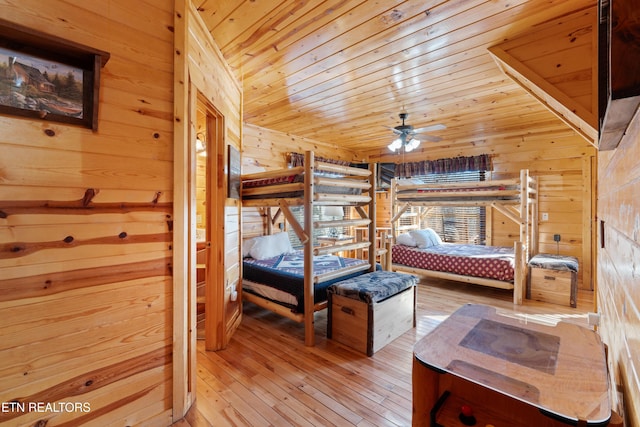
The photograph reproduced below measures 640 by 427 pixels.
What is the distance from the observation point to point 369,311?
7.84 ft

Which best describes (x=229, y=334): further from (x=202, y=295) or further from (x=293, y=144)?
(x=293, y=144)

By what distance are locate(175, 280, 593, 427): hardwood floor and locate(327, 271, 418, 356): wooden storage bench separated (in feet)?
0.32

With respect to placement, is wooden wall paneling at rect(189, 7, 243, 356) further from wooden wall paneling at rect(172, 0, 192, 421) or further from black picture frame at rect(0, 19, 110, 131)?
black picture frame at rect(0, 19, 110, 131)

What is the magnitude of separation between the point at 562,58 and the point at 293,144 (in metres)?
3.88

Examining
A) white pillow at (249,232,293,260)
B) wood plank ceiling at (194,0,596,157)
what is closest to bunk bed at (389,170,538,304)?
wood plank ceiling at (194,0,596,157)

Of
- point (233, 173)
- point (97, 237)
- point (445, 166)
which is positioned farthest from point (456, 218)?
point (97, 237)

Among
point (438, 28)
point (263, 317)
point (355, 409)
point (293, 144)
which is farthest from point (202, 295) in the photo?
point (438, 28)

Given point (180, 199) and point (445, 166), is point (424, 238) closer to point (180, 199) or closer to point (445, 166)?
point (445, 166)

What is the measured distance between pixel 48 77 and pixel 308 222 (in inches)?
74.6

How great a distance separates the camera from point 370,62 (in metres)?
2.48

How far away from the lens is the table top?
2.69 feet

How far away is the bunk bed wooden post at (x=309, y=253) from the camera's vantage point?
2590 millimetres

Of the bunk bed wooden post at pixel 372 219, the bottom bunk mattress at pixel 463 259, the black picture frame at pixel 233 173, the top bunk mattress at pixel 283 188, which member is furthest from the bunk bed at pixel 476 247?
the black picture frame at pixel 233 173

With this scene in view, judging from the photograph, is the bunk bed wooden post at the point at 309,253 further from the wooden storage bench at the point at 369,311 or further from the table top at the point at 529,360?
the table top at the point at 529,360
